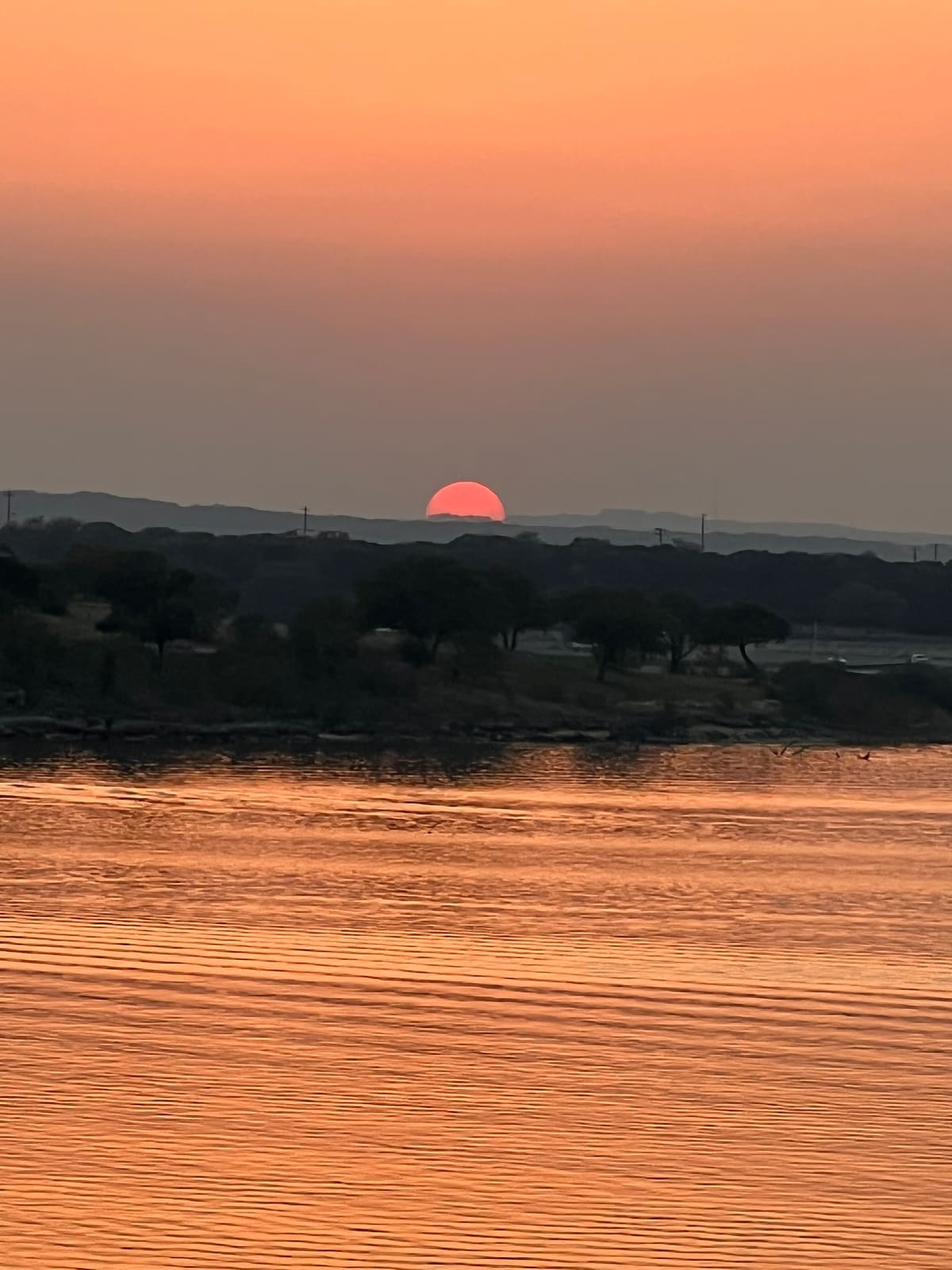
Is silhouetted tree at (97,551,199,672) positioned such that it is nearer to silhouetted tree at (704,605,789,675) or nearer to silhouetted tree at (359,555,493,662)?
silhouetted tree at (359,555,493,662)

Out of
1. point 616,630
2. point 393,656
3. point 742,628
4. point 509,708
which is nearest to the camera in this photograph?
point 509,708

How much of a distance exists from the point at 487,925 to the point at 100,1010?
28.4 ft

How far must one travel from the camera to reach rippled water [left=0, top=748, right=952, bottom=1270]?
1398cm

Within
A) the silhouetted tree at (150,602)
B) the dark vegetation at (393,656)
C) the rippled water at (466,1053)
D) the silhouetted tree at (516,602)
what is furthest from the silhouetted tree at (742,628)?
the rippled water at (466,1053)

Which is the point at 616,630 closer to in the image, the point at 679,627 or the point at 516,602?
the point at 679,627

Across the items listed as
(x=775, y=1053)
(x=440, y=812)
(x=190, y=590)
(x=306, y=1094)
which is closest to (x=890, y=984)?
(x=775, y=1053)

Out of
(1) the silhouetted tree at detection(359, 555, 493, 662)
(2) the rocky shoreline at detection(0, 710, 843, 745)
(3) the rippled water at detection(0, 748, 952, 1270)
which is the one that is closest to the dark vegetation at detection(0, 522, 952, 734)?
(1) the silhouetted tree at detection(359, 555, 493, 662)

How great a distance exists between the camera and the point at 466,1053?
63.8 ft

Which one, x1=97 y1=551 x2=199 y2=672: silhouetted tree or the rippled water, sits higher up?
x1=97 y1=551 x2=199 y2=672: silhouetted tree

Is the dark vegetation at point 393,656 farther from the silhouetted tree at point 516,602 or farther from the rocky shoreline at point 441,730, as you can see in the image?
the rocky shoreline at point 441,730

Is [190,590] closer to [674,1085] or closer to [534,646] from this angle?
[534,646]

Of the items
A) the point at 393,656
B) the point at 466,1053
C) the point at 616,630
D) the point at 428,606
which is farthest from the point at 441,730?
the point at 466,1053

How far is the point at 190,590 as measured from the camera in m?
78.7

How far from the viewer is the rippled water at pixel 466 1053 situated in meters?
14.0
